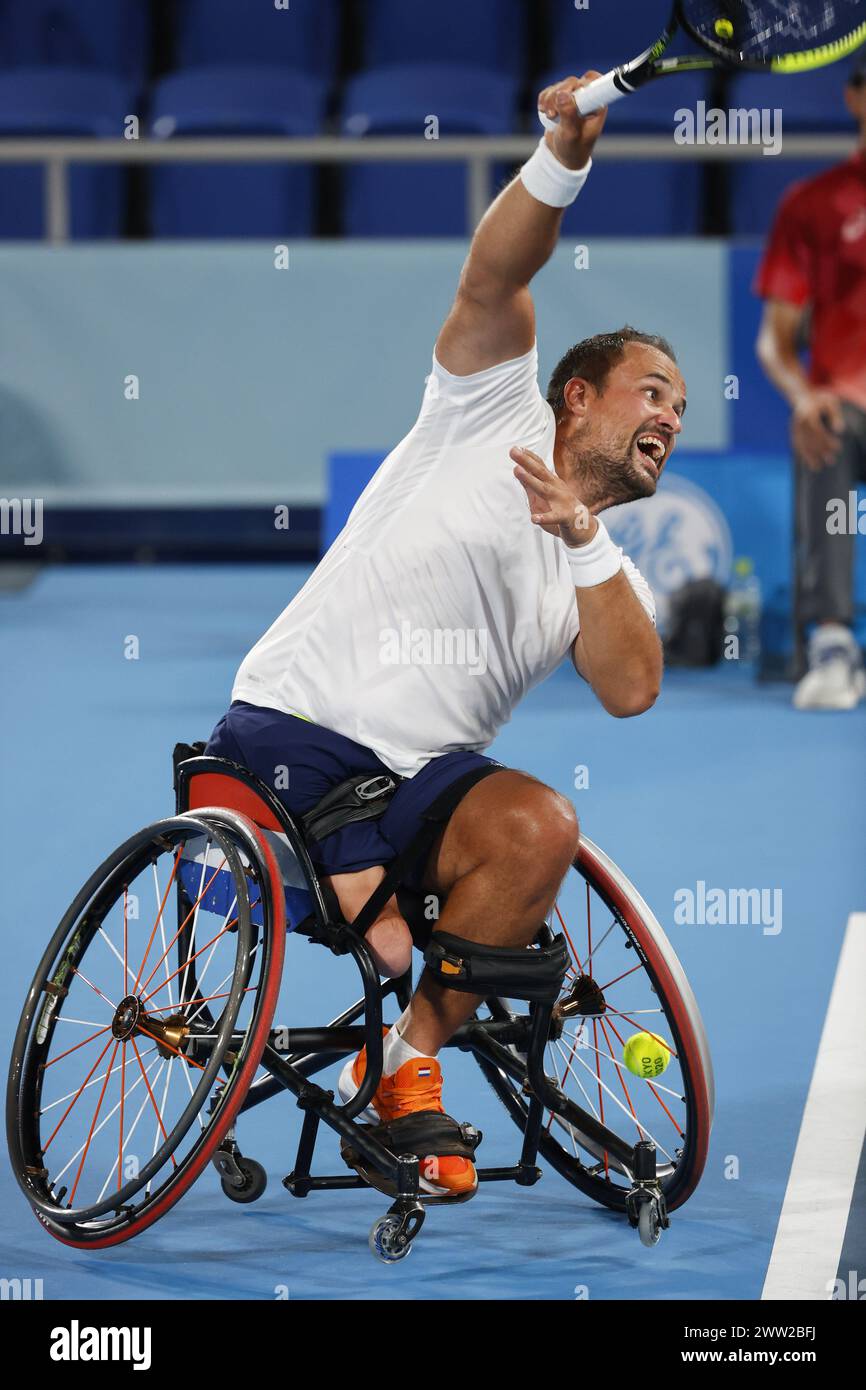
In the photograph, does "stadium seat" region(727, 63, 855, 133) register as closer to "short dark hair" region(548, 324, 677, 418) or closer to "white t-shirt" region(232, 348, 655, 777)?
"short dark hair" region(548, 324, 677, 418)

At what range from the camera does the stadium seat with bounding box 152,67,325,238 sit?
10766mm

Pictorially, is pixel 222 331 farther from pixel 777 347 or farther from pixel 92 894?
pixel 92 894

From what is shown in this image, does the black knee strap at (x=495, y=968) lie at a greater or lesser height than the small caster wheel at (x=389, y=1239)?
greater

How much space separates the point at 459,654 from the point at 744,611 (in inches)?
205

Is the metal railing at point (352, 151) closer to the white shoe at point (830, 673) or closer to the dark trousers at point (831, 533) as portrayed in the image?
the dark trousers at point (831, 533)

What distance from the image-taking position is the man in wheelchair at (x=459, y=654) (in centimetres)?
315

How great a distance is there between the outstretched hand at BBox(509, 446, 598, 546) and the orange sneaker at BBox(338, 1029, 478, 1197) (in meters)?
0.81

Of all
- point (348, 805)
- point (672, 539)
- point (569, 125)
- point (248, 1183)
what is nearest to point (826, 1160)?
point (248, 1183)

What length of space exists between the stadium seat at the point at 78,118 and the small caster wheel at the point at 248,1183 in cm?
816

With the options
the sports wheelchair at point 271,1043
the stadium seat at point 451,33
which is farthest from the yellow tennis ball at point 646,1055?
the stadium seat at point 451,33

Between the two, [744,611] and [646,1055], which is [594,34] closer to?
[744,611]

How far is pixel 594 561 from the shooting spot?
10.0 feet

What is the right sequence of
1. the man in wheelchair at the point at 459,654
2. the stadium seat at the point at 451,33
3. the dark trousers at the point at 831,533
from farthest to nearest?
the stadium seat at the point at 451,33
the dark trousers at the point at 831,533
the man in wheelchair at the point at 459,654

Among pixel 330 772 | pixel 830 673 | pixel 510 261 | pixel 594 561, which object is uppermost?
pixel 510 261
